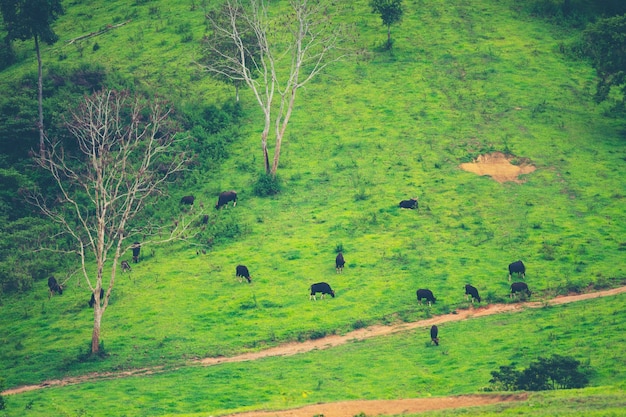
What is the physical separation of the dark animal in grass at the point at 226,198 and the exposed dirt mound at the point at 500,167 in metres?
15.8

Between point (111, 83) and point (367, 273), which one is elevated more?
point (111, 83)

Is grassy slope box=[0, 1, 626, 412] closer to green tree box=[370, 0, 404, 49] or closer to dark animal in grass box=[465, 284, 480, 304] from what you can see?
dark animal in grass box=[465, 284, 480, 304]

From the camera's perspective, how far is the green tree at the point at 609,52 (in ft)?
190

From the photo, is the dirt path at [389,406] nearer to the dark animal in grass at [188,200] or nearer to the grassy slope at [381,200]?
the grassy slope at [381,200]

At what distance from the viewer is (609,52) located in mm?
58625

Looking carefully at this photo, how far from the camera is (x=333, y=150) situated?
58375 millimetres

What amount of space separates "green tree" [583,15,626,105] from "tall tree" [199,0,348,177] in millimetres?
19000

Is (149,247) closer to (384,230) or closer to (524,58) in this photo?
(384,230)

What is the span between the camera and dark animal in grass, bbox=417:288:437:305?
40.8 m

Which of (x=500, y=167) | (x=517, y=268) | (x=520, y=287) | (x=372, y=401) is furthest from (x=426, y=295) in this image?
(x=500, y=167)

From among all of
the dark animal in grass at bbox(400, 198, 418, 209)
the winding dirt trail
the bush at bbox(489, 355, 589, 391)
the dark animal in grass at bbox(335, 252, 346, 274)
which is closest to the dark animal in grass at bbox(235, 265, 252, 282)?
the dark animal in grass at bbox(335, 252, 346, 274)

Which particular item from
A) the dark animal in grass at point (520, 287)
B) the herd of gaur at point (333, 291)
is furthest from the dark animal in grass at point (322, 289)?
the dark animal in grass at point (520, 287)

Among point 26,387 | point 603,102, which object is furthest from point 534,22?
point 26,387

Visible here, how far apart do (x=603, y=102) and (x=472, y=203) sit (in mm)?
19676
